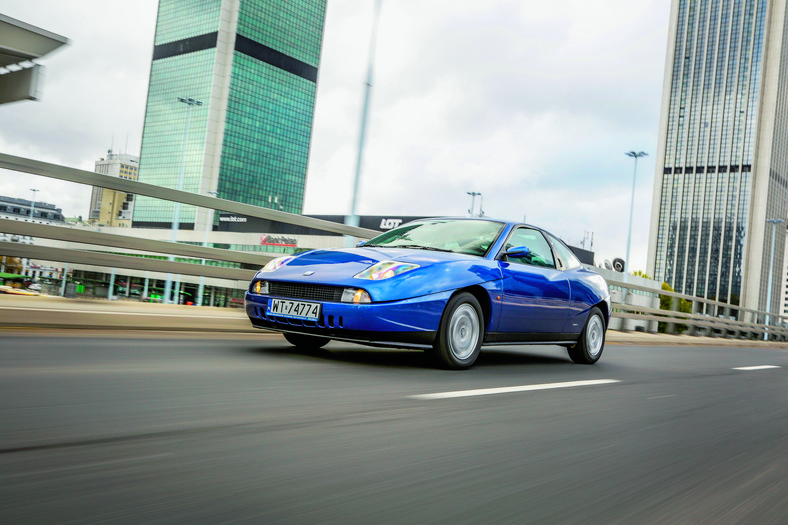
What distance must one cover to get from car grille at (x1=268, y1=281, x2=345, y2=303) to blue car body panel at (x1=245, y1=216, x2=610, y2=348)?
1 cm

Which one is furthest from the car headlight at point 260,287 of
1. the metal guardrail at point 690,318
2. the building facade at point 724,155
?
the building facade at point 724,155

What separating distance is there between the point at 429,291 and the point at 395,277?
0.98 ft

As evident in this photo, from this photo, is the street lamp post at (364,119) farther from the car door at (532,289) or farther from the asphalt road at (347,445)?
the asphalt road at (347,445)

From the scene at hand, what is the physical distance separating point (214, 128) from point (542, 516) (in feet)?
455

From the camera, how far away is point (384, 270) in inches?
229

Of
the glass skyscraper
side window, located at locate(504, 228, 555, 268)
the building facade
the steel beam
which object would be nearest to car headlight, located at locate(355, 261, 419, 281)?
side window, located at locate(504, 228, 555, 268)

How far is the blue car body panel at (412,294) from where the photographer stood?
569 cm

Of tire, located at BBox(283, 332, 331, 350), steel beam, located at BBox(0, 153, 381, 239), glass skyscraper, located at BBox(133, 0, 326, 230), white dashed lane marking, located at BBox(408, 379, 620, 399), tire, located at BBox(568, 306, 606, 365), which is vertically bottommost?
white dashed lane marking, located at BBox(408, 379, 620, 399)

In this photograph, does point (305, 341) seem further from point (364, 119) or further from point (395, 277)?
point (364, 119)

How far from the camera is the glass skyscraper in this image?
13488 cm

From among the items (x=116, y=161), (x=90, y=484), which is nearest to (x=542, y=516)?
(x=90, y=484)

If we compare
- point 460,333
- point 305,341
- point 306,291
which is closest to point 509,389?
point 460,333

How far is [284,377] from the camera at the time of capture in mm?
4719

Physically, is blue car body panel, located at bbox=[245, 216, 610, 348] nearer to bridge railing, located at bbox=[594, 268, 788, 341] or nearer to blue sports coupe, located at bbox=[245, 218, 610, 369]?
blue sports coupe, located at bbox=[245, 218, 610, 369]
